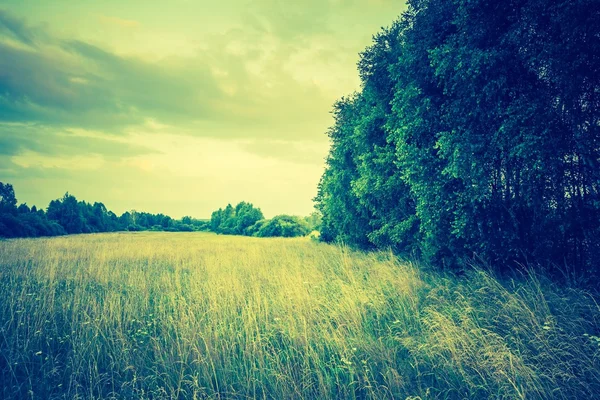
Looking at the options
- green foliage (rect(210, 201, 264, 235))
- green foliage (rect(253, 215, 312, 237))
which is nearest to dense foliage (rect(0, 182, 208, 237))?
green foliage (rect(210, 201, 264, 235))

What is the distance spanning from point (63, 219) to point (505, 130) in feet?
143

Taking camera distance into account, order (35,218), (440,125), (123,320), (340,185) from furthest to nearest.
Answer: (35,218), (340,185), (440,125), (123,320)

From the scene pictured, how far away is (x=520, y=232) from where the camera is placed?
21.2 ft

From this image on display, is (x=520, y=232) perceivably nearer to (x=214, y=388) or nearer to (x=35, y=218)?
(x=214, y=388)

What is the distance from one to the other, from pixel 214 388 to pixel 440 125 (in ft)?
25.6

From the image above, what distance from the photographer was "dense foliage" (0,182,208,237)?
26828 millimetres

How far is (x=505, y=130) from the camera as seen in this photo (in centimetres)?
595

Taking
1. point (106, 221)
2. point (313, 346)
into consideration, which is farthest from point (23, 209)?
point (313, 346)

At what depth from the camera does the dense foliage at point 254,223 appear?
35125 millimetres

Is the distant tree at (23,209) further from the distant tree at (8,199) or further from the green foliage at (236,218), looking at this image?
the green foliage at (236,218)

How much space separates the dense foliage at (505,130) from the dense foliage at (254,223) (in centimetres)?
1348

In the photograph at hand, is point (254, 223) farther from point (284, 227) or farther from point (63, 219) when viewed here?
point (63, 219)

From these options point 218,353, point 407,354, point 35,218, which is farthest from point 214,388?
point 35,218

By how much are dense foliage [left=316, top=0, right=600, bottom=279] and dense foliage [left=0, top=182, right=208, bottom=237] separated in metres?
34.3
